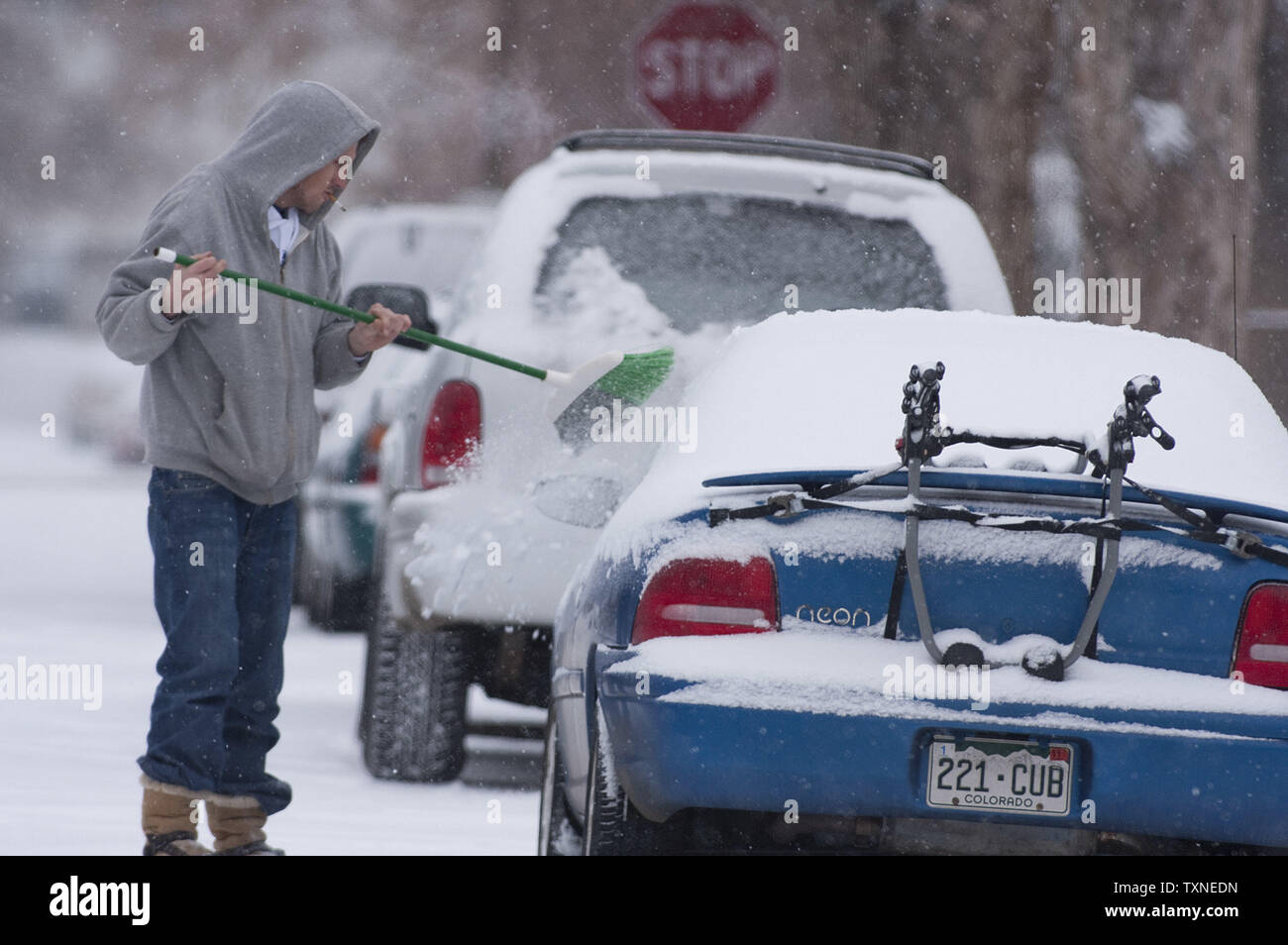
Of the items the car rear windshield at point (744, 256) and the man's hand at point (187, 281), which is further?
the car rear windshield at point (744, 256)

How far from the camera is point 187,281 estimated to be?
187 inches

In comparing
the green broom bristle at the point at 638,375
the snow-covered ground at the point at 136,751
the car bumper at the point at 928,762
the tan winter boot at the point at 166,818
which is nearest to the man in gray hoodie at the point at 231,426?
the tan winter boot at the point at 166,818

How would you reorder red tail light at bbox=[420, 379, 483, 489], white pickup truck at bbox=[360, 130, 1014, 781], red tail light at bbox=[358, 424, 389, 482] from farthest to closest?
1. red tail light at bbox=[358, 424, 389, 482]
2. red tail light at bbox=[420, 379, 483, 489]
3. white pickup truck at bbox=[360, 130, 1014, 781]

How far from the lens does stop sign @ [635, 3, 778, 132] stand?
11.5 meters

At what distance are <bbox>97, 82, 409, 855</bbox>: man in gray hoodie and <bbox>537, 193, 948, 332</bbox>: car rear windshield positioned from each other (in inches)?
46.9

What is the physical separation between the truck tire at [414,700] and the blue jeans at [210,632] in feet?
3.60

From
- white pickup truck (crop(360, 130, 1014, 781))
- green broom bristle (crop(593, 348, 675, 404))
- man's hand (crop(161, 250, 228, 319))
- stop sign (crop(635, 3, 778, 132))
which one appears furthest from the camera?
stop sign (crop(635, 3, 778, 132))

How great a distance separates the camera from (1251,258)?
16469mm

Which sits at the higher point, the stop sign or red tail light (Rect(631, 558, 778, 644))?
the stop sign

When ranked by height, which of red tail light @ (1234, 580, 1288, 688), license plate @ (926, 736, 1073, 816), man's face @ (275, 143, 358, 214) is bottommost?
license plate @ (926, 736, 1073, 816)

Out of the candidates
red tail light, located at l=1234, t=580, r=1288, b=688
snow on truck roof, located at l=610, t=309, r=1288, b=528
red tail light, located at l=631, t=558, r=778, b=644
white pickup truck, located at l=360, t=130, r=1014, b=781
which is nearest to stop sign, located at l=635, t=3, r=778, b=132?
white pickup truck, located at l=360, t=130, r=1014, b=781

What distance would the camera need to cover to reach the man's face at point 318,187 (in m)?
5.16

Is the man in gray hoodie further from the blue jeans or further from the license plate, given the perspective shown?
Answer: the license plate

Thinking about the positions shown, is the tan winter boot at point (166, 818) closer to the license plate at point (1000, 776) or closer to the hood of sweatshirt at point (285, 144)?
the hood of sweatshirt at point (285, 144)
